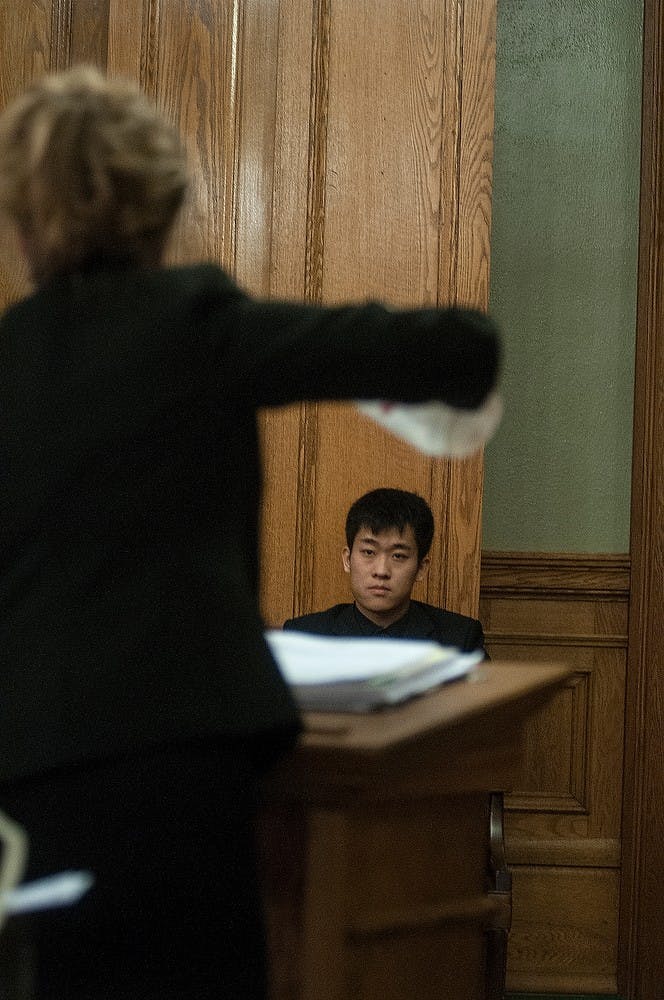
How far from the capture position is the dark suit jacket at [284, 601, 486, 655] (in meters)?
3.26

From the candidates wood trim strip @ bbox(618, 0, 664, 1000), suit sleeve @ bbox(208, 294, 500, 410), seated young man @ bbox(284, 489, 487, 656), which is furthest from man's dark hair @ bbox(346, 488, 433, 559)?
suit sleeve @ bbox(208, 294, 500, 410)

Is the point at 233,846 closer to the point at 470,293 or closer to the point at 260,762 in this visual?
the point at 260,762

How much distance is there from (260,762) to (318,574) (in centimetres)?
217

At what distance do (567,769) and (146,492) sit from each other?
2950 millimetres

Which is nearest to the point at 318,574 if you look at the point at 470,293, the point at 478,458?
the point at 478,458

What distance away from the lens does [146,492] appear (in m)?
1.18

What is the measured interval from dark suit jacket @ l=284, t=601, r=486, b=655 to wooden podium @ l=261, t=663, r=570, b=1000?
1.78m

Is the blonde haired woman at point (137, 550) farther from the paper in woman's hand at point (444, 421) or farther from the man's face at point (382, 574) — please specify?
the man's face at point (382, 574)

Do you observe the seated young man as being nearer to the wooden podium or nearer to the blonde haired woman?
the wooden podium

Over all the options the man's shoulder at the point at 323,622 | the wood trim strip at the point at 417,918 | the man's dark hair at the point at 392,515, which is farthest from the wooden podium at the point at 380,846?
the man's shoulder at the point at 323,622

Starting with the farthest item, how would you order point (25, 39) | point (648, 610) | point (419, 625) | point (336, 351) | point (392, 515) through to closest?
point (648, 610), point (25, 39), point (419, 625), point (392, 515), point (336, 351)

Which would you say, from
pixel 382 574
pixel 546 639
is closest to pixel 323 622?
pixel 382 574

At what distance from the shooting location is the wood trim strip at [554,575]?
388 cm

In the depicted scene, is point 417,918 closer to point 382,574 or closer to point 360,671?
point 360,671
